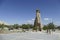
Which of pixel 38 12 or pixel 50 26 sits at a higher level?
pixel 38 12

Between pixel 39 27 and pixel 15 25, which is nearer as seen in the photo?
pixel 39 27

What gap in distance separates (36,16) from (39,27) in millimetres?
3794

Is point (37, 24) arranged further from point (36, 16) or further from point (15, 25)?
point (15, 25)

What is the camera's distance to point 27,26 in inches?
2019

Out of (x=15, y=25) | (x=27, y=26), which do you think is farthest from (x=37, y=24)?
(x=15, y=25)

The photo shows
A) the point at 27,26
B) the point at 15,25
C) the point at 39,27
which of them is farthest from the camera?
the point at 15,25

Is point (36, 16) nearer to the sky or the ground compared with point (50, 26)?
nearer to the sky

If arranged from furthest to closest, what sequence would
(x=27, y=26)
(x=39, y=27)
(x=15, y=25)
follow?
1. (x=15, y=25)
2. (x=27, y=26)
3. (x=39, y=27)

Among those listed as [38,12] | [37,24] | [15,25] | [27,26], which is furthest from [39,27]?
[15,25]

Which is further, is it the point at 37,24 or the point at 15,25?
the point at 15,25

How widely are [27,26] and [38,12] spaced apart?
9511 millimetres

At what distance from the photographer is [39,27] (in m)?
43.2

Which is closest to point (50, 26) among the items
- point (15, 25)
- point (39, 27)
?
point (39, 27)

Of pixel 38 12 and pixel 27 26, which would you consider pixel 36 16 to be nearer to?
pixel 38 12
